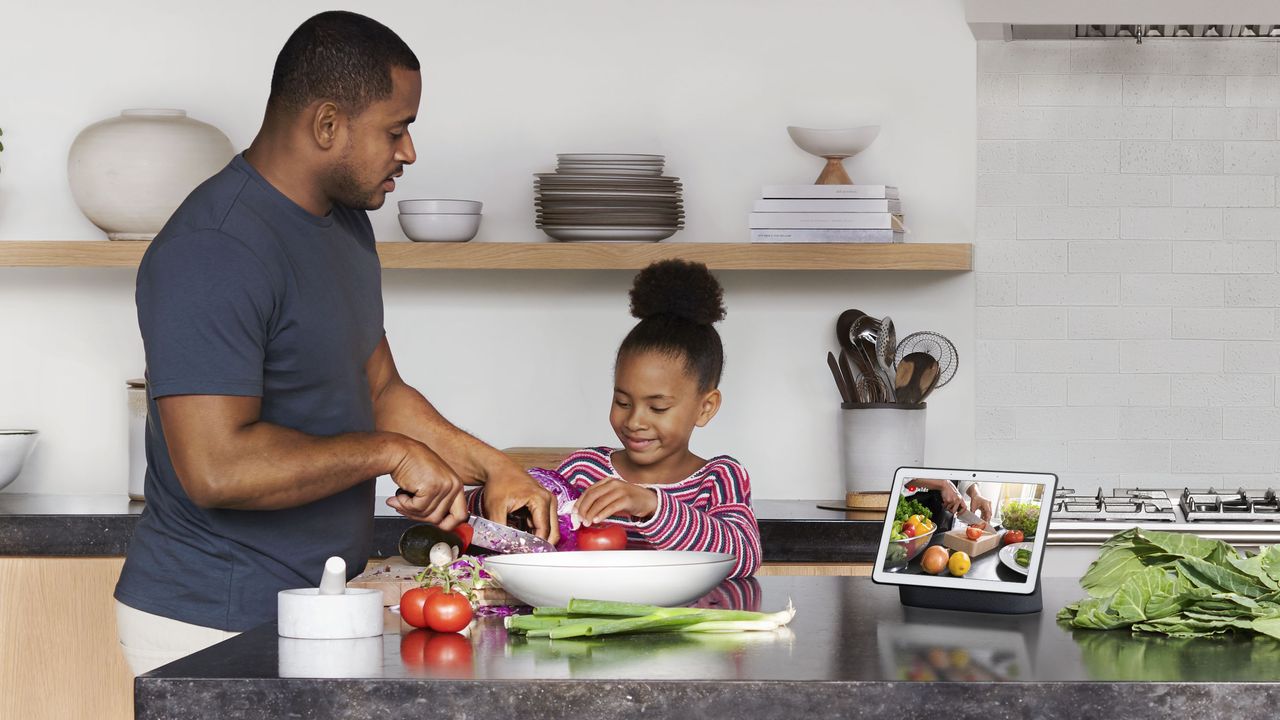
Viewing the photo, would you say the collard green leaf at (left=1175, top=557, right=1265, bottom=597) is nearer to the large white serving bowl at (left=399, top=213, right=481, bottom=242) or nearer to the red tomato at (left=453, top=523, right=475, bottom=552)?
the red tomato at (left=453, top=523, right=475, bottom=552)

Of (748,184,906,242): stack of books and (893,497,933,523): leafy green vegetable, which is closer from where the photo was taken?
(893,497,933,523): leafy green vegetable

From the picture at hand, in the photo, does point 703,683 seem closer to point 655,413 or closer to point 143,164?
point 655,413

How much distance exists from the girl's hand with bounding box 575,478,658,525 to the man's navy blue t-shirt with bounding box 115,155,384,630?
344 mm

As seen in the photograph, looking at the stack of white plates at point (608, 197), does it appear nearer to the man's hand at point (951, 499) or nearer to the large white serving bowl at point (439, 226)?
the large white serving bowl at point (439, 226)

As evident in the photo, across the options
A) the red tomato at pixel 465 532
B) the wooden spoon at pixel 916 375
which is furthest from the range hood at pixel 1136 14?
the red tomato at pixel 465 532

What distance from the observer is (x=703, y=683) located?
120 cm

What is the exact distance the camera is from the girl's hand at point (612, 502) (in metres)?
1.90

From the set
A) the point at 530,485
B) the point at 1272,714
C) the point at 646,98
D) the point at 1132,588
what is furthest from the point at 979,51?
the point at 1272,714

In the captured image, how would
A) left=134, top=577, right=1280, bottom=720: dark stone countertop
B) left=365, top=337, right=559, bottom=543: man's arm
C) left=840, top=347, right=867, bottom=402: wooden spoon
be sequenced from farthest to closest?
left=840, top=347, right=867, bottom=402: wooden spoon → left=365, top=337, right=559, bottom=543: man's arm → left=134, top=577, right=1280, bottom=720: dark stone countertop

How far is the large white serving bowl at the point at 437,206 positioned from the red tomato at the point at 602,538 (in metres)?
1.47

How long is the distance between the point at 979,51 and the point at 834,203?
58 centimetres

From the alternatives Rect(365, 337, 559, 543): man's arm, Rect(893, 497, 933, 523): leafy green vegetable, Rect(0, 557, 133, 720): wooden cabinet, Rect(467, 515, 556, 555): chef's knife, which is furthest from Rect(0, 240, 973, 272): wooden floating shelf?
Rect(893, 497, 933, 523): leafy green vegetable

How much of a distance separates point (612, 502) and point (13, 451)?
1833 millimetres

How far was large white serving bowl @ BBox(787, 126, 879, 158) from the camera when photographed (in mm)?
3197
